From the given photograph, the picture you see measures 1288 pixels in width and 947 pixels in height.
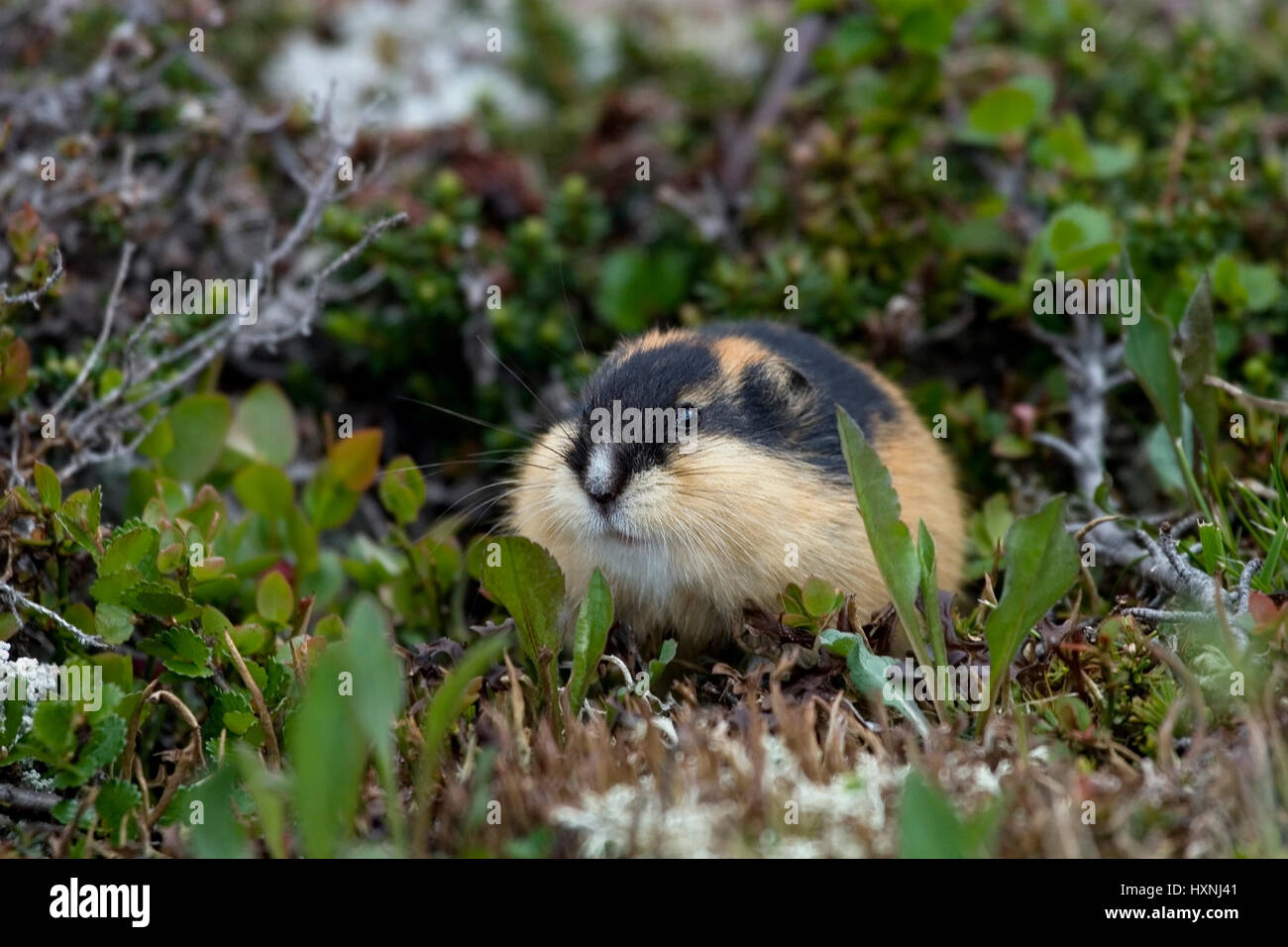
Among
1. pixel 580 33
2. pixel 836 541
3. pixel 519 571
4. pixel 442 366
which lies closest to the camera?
pixel 519 571

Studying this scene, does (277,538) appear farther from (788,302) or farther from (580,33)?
(580,33)

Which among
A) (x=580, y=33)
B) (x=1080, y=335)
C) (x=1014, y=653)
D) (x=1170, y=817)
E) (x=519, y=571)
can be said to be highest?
(x=580, y=33)

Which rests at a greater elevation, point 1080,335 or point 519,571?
point 1080,335

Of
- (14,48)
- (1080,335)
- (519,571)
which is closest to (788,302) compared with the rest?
(1080,335)

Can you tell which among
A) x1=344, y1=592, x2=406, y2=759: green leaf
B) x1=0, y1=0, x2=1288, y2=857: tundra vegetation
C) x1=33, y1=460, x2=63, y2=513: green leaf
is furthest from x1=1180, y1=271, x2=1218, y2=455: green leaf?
x1=33, y1=460, x2=63, y2=513: green leaf

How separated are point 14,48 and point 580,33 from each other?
3.75 metres

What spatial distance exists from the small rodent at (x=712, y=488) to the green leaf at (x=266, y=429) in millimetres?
1251

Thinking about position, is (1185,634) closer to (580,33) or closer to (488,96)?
(488,96)

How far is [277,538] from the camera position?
5598 millimetres

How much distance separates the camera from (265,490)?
5.59 meters

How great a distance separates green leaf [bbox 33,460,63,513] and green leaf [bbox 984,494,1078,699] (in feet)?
10.5

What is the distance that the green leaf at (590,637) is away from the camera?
4.25m
